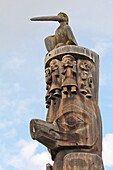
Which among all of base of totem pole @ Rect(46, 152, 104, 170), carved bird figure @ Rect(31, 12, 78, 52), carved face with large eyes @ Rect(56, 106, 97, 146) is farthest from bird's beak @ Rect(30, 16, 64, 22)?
base of totem pole @ Rect(46, 152, 104, 170)

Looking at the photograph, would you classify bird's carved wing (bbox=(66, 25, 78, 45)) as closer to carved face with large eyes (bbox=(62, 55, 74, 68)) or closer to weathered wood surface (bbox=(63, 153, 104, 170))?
carved face with large eyes (bbox=(62, 55, 74, 68))

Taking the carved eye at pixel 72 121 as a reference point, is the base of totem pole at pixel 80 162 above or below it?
below

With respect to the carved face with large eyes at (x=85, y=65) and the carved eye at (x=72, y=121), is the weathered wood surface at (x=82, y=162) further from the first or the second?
the carved face with large eyes at (x=85, y=65)

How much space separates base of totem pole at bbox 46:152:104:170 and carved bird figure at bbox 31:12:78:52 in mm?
3220

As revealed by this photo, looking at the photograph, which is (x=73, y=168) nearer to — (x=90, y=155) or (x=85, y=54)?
(x=90, y=155)

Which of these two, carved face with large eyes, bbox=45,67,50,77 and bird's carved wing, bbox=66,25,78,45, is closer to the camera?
carved face with large eyes, bbox=45,67,50,77

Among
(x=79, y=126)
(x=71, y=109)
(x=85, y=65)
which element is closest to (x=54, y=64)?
(x=85, y=65)

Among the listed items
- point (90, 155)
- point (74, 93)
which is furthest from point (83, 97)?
point (90, 155)

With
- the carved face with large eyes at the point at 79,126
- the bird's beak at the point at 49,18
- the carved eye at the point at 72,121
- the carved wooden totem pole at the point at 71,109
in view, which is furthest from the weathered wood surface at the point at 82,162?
the bird's beak at the point at 49,18

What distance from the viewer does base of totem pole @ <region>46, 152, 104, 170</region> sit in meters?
8.05

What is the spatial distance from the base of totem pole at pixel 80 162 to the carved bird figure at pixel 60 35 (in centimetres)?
322

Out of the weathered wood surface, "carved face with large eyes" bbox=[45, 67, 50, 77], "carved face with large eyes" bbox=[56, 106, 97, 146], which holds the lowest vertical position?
the weathered wood surface

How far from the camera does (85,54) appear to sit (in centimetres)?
969

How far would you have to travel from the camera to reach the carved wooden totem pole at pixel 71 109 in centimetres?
831
